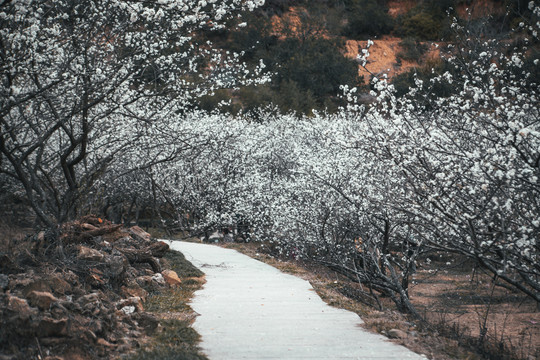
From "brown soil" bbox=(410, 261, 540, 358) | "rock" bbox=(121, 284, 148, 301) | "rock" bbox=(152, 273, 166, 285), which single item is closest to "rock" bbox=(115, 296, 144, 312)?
"rock" bbox=(121, 284, 148, 301)

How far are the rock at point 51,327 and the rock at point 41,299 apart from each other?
0.36 metres

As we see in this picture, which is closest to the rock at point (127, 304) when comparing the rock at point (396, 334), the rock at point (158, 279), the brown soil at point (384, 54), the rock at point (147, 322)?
the rock at point (147, 322)

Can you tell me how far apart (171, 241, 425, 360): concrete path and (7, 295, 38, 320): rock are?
1.71 metres

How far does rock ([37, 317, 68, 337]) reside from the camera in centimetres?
479

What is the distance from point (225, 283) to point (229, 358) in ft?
17.7

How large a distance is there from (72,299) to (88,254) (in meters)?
2.34

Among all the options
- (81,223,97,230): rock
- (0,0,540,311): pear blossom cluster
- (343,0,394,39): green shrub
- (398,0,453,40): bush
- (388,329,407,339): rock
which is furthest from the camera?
(343,0,394,39): green shrub

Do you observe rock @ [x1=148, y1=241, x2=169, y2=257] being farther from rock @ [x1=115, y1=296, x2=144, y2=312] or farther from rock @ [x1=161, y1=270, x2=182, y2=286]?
rock @ [x1=115, y1=296, x2=144, y2=312]

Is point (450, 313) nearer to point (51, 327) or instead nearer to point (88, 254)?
point (88, 254)

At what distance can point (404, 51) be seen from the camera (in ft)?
162

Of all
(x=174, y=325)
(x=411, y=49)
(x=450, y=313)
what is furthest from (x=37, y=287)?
(x=411, y=49)

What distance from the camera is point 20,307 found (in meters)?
4.88

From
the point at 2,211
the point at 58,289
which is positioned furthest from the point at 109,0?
the point at 2,211

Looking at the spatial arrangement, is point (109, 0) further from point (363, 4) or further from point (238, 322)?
point (363, 4)
